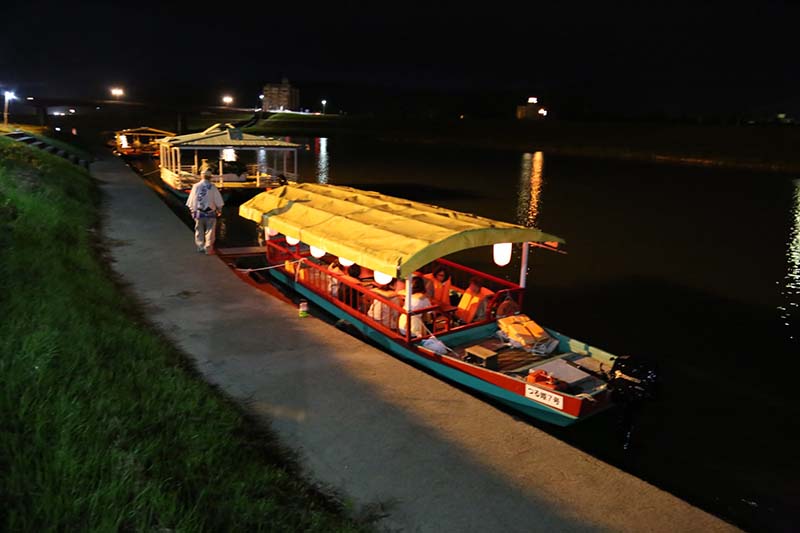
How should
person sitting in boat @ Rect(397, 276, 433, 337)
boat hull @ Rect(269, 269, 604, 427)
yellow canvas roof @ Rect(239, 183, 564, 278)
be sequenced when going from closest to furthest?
boat hull @ Rect(269, 269, 604, 427) → yellow canvas roof @ Rect(239, 183, 564, 278) → person sitting in boat @ Rect(397, 276, 433, 337)

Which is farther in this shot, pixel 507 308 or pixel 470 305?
pixel 507 308

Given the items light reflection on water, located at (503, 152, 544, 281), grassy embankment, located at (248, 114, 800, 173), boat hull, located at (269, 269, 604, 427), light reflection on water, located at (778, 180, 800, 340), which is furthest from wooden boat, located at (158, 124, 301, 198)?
grassy embankment, located at (248, 114, 800, 173)

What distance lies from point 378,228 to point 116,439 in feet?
22.9

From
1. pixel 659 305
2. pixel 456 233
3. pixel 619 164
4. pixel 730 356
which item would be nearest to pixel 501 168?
pixel 619 164

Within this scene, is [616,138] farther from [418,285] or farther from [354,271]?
[418,285]

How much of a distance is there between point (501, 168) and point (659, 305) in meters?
45.8

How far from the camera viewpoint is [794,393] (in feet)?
40.2

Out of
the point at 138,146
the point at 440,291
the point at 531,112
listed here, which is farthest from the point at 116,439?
the point at 531,112

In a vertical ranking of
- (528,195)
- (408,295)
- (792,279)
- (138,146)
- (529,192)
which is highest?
(138,146)

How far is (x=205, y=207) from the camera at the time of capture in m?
15.3

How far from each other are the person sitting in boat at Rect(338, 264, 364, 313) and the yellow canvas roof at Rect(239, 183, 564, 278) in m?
1.35

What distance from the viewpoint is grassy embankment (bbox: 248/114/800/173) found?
2697 inches

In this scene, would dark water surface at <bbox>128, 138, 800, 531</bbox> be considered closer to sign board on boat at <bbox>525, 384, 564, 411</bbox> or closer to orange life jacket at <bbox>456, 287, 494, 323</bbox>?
sign board on boat at <bbox>525, 384, 564, 411</bbox>

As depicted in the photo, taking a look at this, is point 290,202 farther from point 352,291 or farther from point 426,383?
point 426,383
